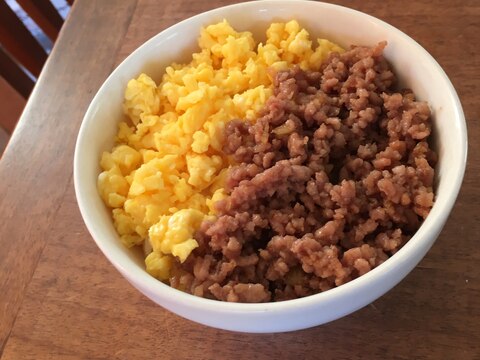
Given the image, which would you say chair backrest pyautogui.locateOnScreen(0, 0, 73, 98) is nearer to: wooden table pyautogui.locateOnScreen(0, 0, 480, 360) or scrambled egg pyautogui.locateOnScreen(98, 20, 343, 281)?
wooden table pyautogui.locateOnScreen(0, 0, 480, 360)

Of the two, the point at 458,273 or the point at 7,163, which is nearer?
the point at 458,273

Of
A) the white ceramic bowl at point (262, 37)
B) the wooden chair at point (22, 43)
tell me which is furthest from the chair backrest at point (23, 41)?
the white ceramic bowl at point (262, 37)

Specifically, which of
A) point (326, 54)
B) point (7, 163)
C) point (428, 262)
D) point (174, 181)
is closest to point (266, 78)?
point (326, 54)

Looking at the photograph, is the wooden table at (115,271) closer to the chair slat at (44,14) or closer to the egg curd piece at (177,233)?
the egg curd piece at (177,233)

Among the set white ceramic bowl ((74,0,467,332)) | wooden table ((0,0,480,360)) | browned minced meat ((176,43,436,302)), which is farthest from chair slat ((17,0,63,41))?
browned minced meat ((176,43,436,302))

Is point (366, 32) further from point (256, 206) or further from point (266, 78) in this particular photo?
point (256, 206)
